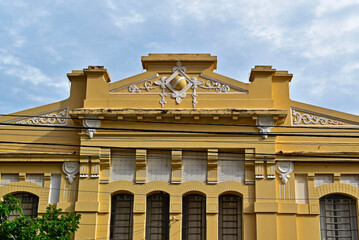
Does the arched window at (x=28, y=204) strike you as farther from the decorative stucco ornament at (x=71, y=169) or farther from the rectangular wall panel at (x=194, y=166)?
the rectangular wall panel at (x=194, y=166)

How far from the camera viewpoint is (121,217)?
68.7 ft

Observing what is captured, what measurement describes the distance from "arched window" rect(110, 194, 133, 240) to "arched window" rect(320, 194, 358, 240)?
265 inches

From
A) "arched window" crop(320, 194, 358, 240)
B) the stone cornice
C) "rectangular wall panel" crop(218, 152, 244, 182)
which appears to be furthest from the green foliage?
"arched window" crop(320, 194, 358, 240)

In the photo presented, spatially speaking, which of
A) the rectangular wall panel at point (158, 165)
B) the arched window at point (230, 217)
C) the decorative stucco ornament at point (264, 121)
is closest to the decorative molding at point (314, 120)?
the decorative stucco ornament at point (264, 121)

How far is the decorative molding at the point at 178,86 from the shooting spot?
21.7 meters

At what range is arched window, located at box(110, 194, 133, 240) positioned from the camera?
813 inches

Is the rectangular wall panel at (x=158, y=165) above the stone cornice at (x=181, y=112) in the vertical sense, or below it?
below

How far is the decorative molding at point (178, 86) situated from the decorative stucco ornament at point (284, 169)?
298 centimetres

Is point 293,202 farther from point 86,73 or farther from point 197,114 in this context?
point 86,73

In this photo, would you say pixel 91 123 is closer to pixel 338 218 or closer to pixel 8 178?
pixel 8 178

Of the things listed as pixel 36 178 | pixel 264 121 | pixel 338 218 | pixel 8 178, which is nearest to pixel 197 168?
pixel 264 121

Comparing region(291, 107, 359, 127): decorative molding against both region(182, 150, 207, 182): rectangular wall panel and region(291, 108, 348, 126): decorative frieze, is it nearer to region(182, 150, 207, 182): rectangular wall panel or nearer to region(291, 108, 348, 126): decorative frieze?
region(291, 108, 348, 126): decorative frieze

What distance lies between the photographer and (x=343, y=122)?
21.6 m

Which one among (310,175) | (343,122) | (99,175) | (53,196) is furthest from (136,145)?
Answer: (343,122)
